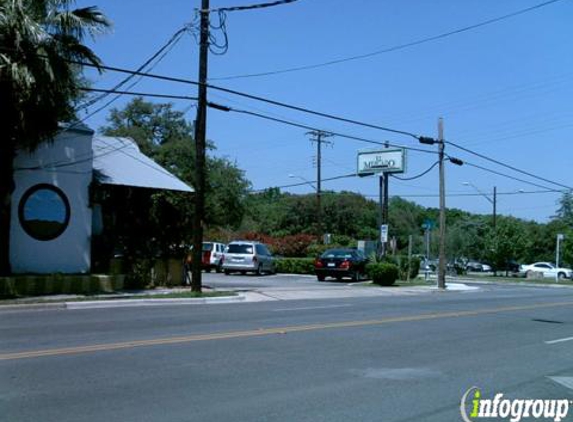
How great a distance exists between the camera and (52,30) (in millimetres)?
19688

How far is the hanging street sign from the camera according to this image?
45.9 meters

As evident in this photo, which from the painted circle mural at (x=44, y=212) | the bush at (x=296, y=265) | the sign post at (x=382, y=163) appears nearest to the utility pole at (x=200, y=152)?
the painted circle mural at (x=44, y=212)

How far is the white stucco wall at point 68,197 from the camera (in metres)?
21.2

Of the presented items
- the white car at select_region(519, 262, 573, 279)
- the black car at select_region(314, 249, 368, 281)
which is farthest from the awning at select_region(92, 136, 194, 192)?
the white car at select_region(519, 262, 573, 279)

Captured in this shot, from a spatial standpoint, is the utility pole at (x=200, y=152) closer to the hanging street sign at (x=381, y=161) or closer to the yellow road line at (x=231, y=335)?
the yellow road line at (x=231, y=335)

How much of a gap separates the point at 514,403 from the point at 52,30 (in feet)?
55.3

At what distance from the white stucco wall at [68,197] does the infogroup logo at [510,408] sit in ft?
54.7

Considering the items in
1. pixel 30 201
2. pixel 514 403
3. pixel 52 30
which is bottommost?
pixel 514 403

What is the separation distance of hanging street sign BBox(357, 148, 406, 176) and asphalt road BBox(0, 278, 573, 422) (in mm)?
29856

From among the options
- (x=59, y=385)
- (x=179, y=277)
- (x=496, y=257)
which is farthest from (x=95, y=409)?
(x=496, y=257)

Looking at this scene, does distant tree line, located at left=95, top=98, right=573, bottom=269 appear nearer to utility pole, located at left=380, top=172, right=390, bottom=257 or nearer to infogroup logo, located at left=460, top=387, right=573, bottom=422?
utility pole, located at left=380, top=172, right=390, bottom=257

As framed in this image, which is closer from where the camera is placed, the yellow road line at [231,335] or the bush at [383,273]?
the yellow road line at [231,335]

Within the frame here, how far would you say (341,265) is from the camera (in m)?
33.4

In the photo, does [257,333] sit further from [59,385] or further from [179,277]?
[179,277]
